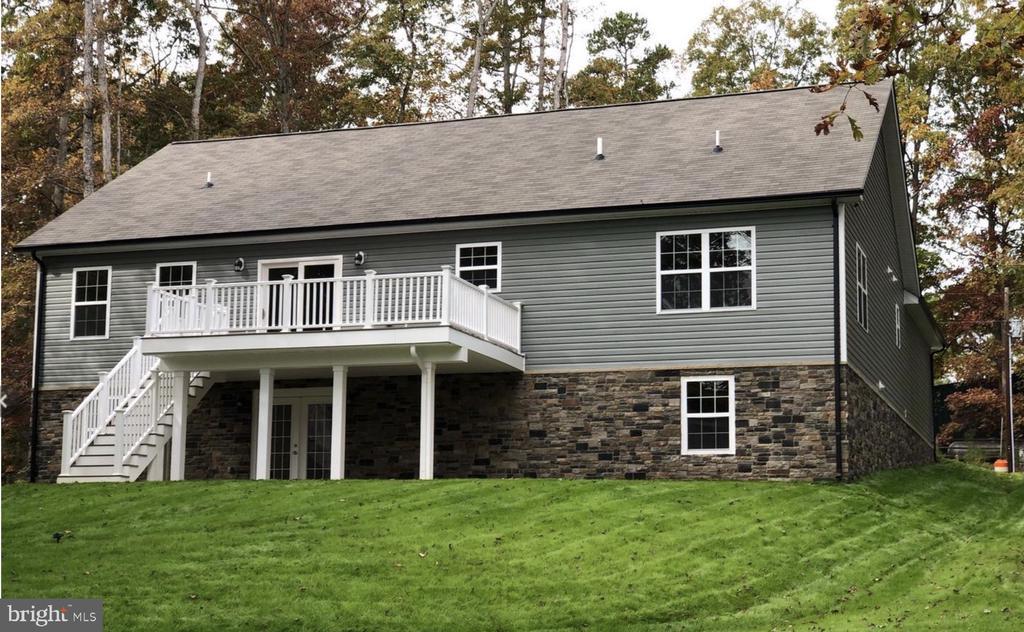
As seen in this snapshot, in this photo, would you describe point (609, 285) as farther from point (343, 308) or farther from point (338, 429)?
point (338, 429)

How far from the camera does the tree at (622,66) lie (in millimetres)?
48062

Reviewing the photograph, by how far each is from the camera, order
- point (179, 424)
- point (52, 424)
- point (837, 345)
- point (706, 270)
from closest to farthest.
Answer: point (837, 345) < point (706, 270) < point (179, 424) < point (52, 424)

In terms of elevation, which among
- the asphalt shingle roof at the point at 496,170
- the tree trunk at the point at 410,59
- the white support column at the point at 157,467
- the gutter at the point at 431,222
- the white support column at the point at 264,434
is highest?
the tree trunk at the point at 410,59

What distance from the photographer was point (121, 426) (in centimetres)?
2227

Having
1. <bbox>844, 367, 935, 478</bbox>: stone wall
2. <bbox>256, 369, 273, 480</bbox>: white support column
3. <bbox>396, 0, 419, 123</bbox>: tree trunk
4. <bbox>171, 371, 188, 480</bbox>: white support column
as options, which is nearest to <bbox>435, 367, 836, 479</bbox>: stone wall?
<bbox>844, 367, 935, 478</bbox>: stone wall

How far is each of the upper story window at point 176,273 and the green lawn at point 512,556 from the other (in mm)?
5782

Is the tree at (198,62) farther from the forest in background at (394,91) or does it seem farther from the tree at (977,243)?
the tree at (977,243)

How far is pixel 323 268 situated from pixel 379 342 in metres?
4.28

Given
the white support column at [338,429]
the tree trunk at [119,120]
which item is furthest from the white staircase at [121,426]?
the tree trunk at [119,120]

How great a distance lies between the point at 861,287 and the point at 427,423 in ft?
26.4

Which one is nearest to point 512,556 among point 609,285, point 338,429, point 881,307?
point 338,429

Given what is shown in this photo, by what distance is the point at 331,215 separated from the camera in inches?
967

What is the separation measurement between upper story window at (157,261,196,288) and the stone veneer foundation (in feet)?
7.14

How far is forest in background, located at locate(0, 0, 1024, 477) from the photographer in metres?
40.4
